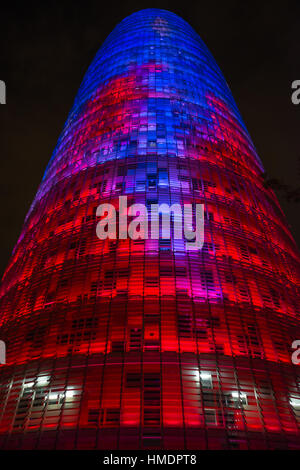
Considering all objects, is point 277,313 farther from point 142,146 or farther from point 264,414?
point 142,146

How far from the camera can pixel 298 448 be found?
60.0 feet

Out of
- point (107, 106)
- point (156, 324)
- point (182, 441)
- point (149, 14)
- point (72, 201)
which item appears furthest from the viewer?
point (149, 14)

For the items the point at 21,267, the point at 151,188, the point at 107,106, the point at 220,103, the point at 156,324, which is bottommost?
the point at 156,324

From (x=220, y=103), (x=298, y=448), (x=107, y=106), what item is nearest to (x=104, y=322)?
(x=298, y=448)

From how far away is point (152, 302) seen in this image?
76.1 feet

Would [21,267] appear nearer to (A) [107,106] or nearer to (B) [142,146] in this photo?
(B) [142,146]

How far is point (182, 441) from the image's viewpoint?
1731cm

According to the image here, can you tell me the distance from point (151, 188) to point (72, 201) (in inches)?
255

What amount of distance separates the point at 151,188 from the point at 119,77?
20346 mm

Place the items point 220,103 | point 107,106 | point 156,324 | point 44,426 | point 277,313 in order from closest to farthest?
point 44,426 < point 156,324 < point 277,313 < point 107,106 < point 220,103

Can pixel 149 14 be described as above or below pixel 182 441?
above

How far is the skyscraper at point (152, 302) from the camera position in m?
18.7

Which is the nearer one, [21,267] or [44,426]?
[44,426]

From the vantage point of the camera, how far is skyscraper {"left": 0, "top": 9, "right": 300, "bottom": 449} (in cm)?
1866
